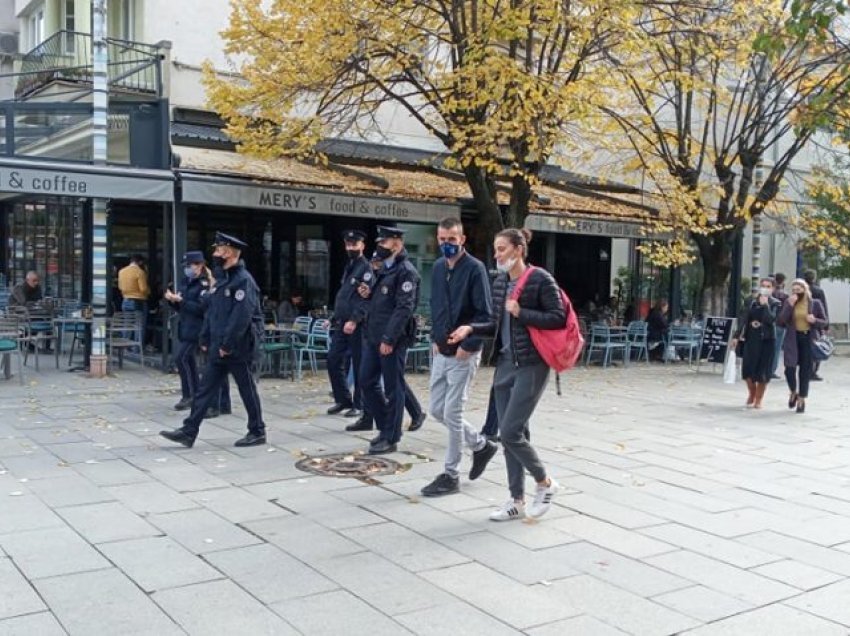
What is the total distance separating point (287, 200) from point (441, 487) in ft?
A: 25.3

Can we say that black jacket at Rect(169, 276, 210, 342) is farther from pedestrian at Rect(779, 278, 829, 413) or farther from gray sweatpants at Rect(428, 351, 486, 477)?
pedestrian at Rect(779, 278, 829, 413)

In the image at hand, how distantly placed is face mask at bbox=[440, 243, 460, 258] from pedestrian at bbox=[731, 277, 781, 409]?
604 centimetres

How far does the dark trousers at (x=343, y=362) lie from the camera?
29.0ft

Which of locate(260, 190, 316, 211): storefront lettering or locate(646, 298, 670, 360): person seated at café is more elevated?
locate(260, 190, 316, 211): storefront lettering

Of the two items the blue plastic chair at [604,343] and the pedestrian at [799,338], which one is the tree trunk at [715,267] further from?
the pedestrian at [799,338]

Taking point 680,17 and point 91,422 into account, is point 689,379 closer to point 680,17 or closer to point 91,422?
point 680,17

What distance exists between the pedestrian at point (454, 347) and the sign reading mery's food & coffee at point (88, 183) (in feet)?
21.8

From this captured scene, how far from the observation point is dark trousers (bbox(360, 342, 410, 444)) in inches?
290

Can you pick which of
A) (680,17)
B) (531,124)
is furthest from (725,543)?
(680,17)

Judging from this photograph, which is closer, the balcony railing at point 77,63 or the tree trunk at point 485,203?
the tree trunk at point 485,203

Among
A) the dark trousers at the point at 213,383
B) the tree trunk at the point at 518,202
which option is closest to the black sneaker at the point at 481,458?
the dark trousers at the point at 213,383

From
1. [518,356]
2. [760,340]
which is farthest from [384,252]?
[760,340]

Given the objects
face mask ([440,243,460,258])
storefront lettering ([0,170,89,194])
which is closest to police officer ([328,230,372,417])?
face mask ([440,243,460,258])

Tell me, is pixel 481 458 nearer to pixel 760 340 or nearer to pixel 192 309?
pixel 192 309
